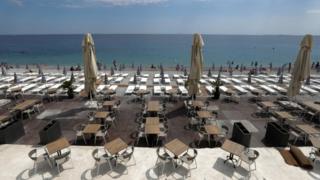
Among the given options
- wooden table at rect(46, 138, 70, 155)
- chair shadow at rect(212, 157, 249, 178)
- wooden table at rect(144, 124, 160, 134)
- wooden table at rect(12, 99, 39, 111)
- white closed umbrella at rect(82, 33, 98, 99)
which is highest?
white closed umbrella at rect(82, 33, 98, 99)

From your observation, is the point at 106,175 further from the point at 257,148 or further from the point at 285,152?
the point at 285,152

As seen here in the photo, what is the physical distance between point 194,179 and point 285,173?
2.97 m

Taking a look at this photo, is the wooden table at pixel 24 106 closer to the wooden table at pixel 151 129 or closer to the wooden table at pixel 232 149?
the wooden table at pixel 151 129

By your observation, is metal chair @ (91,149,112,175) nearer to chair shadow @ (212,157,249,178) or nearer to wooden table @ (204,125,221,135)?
chair shadow @ (212,157,249,178)

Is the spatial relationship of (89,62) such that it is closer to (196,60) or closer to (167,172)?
(196,60)

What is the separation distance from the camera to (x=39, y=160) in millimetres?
7043

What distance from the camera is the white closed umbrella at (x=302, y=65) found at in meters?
10.9

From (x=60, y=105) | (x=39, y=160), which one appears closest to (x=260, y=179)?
(x=39, y=160)

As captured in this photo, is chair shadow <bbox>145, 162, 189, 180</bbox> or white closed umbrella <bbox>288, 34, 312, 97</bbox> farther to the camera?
white closed umbrella <bbox>288, 34, 312, 97</bbox>

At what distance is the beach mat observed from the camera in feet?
24.5

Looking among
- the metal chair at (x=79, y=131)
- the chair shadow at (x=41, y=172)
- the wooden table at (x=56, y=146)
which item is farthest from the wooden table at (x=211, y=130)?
the chair shadow at (x=41, y=172)

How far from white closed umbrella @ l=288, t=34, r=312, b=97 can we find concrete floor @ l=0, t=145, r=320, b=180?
527 cm

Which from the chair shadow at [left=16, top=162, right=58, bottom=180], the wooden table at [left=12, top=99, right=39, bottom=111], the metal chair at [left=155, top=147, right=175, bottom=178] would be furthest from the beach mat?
the wooden table at [left=12, top=99, right=39, bottom=111]

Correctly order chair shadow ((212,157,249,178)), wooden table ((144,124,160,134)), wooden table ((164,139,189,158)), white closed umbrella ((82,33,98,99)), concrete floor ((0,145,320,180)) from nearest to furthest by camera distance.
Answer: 1. concrete floor ((0,145,320,180))
2. chair shadow ((212,157,249,178))
3. wooden table ((164,139,189,158))
4. wooden table ((144,124,160,134))
5. white closed umbrella ((82,33,98,99))
